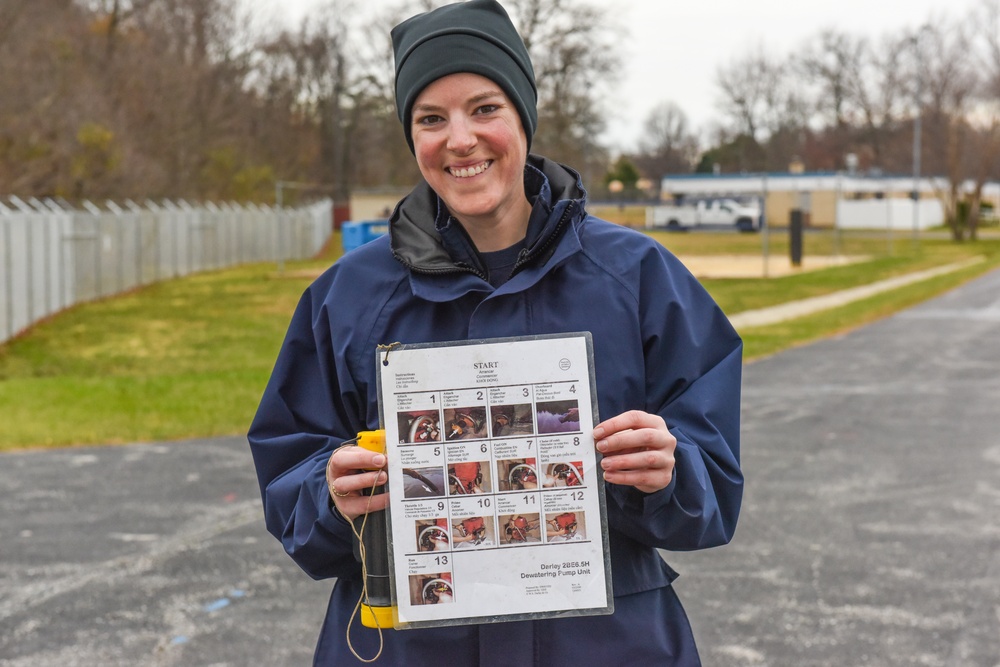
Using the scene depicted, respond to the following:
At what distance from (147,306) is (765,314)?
1185 centimetres

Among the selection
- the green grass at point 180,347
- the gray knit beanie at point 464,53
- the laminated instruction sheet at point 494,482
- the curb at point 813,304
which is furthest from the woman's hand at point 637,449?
the curb at point 813,304

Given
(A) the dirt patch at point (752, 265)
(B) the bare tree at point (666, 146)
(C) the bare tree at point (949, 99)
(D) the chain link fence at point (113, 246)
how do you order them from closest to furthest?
(D) the chain link fence at point (113, 246)
(A) the dirt patch at point (752, 265)
(C) the bare tree at point (949, 99)
(B) the bare tree at point (666, 146)

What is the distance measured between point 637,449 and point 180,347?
1726 cm

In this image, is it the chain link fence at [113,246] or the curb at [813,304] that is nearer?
the chain link fence at [113,246]

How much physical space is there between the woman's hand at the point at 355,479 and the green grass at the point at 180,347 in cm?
865

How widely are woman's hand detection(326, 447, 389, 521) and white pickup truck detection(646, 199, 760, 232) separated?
211 feet

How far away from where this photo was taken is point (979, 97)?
A: 64.7 meters

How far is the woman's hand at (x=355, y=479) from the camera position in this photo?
86.3 inches

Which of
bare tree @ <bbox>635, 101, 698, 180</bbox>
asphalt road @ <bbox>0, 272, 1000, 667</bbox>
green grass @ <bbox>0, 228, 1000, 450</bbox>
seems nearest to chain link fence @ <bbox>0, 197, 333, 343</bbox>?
green grass @ <bbox>0, 228, 1000, 450</bbox>

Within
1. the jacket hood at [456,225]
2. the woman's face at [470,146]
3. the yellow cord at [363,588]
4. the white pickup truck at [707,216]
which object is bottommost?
the yellow cord at [363,588]

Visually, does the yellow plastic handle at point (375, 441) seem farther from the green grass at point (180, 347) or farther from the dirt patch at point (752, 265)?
the dirt patch at point (752, 265)

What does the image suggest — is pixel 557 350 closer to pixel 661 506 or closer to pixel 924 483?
pixel 661 506

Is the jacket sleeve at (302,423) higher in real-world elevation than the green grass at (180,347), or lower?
higher

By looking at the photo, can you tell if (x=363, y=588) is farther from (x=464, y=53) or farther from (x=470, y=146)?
(x=464, y=53)
